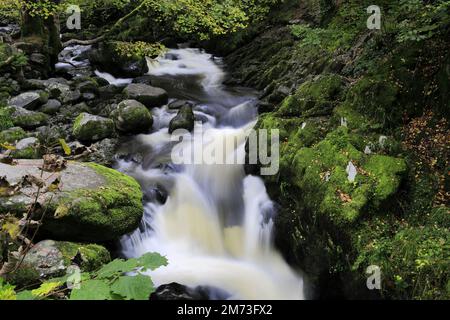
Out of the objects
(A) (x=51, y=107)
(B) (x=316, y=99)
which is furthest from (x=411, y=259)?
(A) (x=51, y=107)

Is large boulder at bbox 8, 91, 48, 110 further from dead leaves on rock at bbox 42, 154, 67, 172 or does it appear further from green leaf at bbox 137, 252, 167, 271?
A: green leaf at bbox 137, 252, 167, 271

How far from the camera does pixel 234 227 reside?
756 centimetres

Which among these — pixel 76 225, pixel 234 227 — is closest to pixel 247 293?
pixel 234 227

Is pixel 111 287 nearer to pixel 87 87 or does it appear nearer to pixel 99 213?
pixel 99 213

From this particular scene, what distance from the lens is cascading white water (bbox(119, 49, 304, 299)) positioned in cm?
654

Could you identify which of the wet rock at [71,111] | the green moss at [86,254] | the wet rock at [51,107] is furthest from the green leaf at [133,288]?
the wet rock at [51,107]

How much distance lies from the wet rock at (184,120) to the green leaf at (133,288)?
28.1 feet

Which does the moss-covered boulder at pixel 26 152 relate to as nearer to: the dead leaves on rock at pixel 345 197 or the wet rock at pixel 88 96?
the wet rock at pixel 88 96

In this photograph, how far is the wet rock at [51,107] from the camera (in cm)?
1121

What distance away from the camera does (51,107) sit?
1130 cm

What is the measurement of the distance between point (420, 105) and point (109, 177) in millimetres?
5137

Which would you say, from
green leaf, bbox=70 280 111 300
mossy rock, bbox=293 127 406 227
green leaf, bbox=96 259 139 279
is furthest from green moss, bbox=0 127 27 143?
green leaf, bbox=70 280 111 300

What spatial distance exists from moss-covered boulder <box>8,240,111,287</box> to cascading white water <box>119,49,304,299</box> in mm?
1032

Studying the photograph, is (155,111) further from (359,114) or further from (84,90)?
(359,114)
